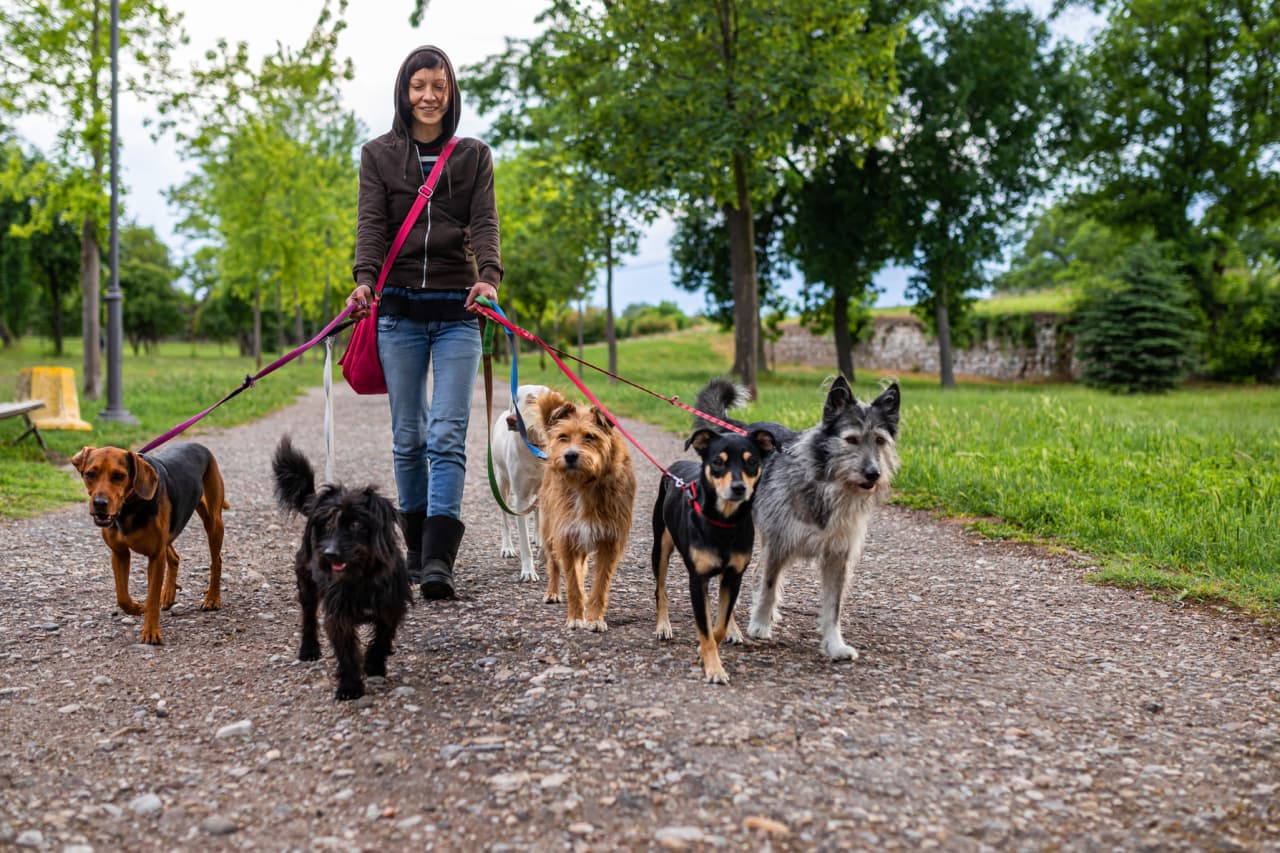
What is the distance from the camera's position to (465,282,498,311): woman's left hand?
5.29 metres

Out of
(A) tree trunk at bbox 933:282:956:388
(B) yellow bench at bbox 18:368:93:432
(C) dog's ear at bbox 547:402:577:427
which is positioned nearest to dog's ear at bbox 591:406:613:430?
(C) dog's ear at bbox 547:402:577:427

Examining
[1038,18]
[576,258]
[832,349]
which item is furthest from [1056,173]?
[832,349]

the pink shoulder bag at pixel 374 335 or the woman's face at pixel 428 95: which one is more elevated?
the woman's face at pixel 428 95

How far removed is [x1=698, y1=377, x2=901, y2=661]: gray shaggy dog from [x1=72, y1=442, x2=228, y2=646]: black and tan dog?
3033 millimetres

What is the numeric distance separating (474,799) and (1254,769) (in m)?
2.81

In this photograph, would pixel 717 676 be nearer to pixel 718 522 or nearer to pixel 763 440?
pixel 718 522

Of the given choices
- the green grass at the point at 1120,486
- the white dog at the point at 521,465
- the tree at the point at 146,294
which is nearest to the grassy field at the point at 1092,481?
the green grass at the point at 1120,486

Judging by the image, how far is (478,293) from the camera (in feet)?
17.4

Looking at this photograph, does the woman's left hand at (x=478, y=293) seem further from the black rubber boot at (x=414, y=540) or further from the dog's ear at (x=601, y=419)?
the black rubber boot at (x=414, y=540)

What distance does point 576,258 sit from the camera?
31.4 meters

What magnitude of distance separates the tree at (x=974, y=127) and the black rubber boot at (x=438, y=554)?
2585cm

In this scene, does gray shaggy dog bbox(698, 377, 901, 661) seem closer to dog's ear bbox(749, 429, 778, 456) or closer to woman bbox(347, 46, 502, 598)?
dog's ear bbox(749, 429, 778, 456)

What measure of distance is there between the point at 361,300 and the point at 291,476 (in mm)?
1137

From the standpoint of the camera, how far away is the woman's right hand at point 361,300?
5.17 meters
